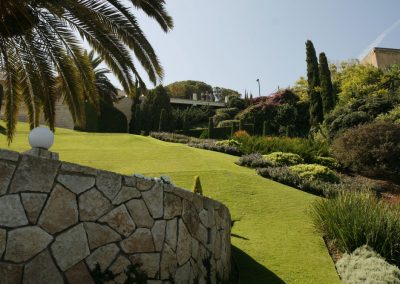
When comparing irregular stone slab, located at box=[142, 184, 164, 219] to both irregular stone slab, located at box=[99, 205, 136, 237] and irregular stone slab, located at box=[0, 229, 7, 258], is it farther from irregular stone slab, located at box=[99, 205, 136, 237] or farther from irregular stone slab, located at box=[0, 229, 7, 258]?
irregular stone slab, located at box=[0, 229, 7, 258]

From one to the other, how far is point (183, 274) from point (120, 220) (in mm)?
1271

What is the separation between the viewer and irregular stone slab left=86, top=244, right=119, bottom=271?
441cm

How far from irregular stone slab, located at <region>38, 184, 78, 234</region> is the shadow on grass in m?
3.92

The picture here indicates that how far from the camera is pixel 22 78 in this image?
8.66 metres

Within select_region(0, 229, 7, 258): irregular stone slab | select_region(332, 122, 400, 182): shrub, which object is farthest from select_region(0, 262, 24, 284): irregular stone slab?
select_region(332, 122, 400, 182): shrub

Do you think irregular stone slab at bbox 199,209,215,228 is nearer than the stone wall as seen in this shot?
No

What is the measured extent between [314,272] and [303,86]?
35.7 m

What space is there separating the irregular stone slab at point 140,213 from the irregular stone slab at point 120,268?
1.46 ft

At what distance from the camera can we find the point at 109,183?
186 inches

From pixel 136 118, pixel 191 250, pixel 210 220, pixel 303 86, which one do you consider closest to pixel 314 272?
pixel 210 220

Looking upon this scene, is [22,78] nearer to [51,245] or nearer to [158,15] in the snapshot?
[158,15]

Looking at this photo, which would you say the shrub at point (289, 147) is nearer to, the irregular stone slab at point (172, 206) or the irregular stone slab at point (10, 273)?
the irregular stone slab at point (172, 206)

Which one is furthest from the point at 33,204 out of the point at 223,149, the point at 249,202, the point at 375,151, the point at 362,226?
the point at 223,149

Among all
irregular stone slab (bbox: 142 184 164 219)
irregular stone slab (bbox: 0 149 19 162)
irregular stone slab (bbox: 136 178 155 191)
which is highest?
irregular stone slab (bbox: 0 149 19 162)
